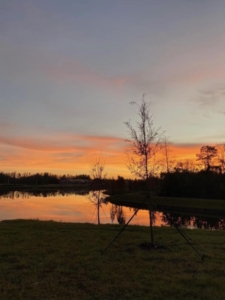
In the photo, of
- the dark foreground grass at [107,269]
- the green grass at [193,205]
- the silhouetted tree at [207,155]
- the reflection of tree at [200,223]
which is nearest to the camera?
the dark foreground grass at [107,269]

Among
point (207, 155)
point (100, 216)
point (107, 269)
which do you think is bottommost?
point (100, 216)

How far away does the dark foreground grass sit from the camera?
14.7 feet

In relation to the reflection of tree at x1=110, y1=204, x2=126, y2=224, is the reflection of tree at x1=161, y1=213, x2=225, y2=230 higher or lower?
lower

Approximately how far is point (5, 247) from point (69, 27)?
837 centimetres

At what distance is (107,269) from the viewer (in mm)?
5684

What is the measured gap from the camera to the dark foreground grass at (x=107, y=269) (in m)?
4.47

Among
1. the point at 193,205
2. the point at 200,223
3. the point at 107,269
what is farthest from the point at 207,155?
the point at 107,269

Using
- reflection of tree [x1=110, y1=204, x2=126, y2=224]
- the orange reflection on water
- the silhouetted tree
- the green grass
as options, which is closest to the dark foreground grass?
the orange reflection on water

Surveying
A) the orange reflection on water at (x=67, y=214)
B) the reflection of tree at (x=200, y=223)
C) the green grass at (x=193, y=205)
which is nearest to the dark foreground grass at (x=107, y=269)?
the orange reflection on water at (x=67, y=214)

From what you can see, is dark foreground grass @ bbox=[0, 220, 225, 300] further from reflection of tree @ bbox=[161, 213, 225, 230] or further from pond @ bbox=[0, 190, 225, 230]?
reflection of tree @ bbox=[161, 213, 225, 230]

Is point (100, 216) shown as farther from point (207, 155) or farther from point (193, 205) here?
point (207, 155)

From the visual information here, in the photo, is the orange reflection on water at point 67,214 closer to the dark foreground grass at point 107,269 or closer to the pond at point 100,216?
the pond at point 100,216

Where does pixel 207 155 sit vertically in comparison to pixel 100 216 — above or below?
above

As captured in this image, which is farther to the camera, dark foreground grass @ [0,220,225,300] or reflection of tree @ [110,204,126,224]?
reflection of tree @ [110,204,126,224]
